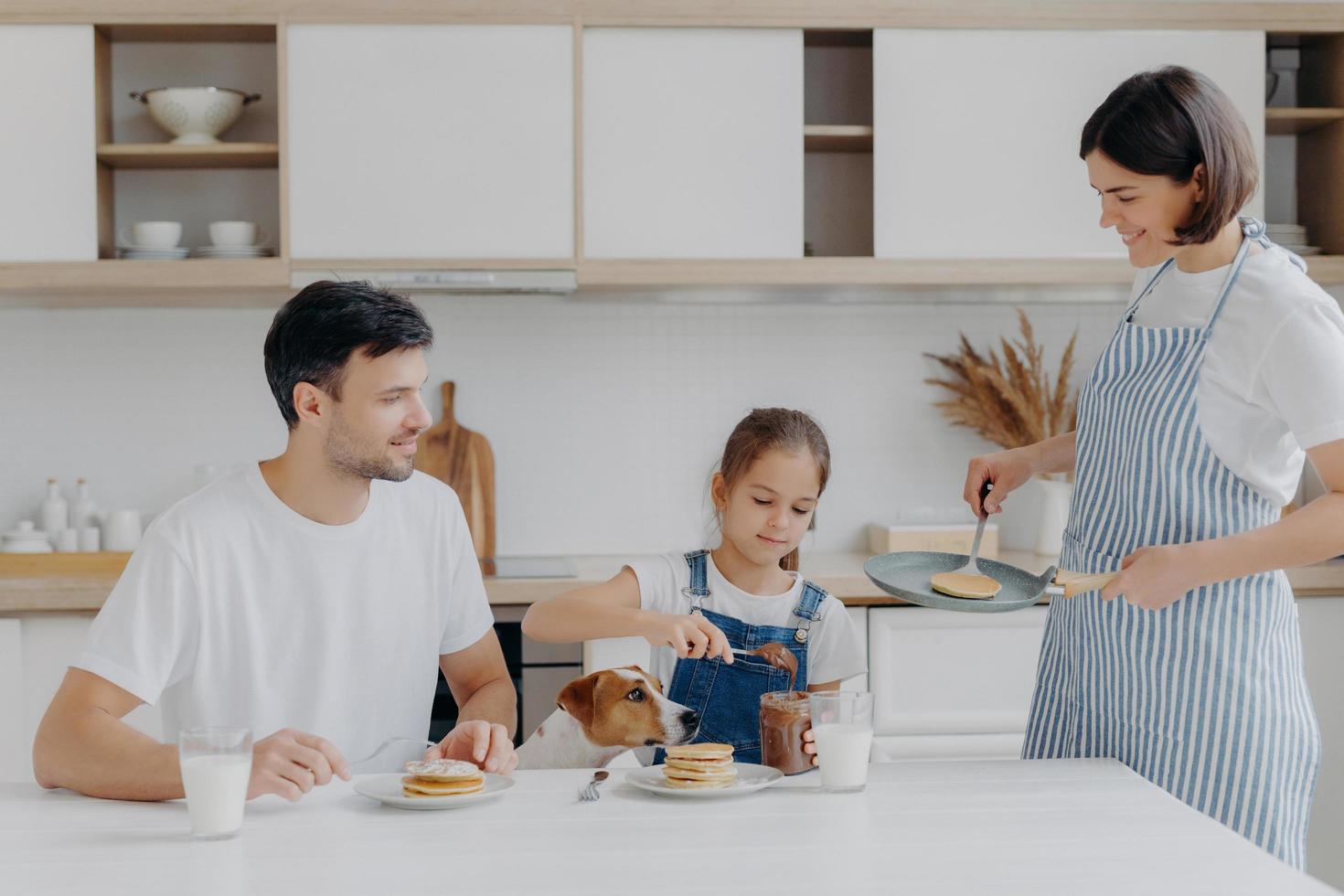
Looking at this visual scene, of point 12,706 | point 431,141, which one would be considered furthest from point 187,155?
point 12,706

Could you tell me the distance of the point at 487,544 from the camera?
3.22 m

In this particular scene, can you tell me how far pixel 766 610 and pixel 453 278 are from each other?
4.45 feet

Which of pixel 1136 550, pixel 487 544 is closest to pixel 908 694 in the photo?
pixel 487 544

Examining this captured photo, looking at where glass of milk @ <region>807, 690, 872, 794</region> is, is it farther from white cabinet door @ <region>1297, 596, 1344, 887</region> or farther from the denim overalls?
white cabinet door @ <region>1297, 596, 1344, 887</region>

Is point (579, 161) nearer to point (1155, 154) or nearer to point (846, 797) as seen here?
point (1155, 154)

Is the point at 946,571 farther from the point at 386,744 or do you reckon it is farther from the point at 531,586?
the point at 531,586

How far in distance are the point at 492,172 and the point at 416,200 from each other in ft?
0.62

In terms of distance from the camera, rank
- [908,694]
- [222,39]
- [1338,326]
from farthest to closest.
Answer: [222,39], [908,694], [1338,326]

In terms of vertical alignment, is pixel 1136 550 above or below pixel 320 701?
above

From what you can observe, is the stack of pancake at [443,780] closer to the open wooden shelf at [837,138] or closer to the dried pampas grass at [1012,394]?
the open wooden shelf at [837,138]

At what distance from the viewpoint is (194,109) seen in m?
2.96

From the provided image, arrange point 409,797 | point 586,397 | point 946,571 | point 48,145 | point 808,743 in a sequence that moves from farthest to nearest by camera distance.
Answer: point 586,397 → point 48,145 → point 946,571 → point 808,743 → point 409,797

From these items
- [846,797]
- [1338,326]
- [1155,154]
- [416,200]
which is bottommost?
[846,797]

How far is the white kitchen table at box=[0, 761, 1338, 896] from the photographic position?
1076mm
